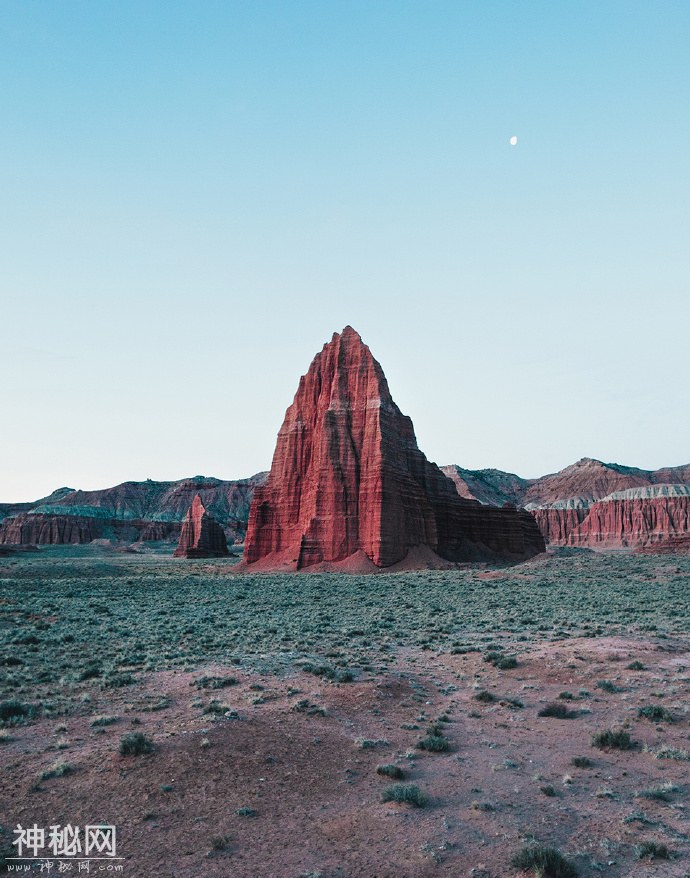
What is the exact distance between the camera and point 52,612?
84.1ft

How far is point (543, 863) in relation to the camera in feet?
19.9

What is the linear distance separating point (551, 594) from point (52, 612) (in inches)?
959

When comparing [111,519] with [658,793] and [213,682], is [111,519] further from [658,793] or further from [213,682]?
[658,793]

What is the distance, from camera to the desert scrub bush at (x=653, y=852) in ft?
21.0

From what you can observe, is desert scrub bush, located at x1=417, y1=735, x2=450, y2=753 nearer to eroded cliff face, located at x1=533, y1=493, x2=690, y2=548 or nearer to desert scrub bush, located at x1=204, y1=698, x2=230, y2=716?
desert scrub bush, located at x1=204, y1=698, x2=230, y2=716

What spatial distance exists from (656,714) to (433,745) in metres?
4.49

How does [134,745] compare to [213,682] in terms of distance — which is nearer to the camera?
[134,745]

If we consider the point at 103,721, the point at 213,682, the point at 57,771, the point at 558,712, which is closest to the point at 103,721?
the point at 103,721

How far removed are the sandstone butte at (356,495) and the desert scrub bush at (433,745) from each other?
4413cm

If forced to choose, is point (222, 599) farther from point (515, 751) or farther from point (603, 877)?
point (603, 877)

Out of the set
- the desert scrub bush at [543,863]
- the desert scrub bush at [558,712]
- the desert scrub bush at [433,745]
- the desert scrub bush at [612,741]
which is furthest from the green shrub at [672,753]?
the desert scrub bush at [543,863]

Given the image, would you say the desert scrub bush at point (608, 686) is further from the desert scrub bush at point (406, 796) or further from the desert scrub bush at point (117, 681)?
the desert scrub bush at point (117, 681)

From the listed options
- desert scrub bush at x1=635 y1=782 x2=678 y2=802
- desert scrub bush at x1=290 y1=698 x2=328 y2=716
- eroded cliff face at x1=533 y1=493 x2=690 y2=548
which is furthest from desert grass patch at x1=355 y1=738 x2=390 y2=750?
eroded cliff face at x1=533 y1=493 x2=690 y2=548

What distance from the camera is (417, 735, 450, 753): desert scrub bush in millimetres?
9445
